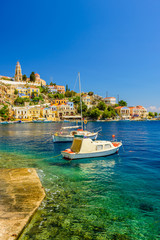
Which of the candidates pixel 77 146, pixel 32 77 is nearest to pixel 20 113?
pixel 32 77

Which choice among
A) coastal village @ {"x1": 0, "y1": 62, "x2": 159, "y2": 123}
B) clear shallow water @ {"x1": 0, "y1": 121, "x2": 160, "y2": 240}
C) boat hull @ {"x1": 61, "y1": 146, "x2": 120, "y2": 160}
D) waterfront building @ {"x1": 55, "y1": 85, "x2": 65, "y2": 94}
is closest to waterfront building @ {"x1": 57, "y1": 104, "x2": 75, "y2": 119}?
coastal village @ {"x1": 0, "y1": 62, "x2": 159, "y2": 123}

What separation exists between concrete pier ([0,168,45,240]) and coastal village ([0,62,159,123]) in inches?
4296

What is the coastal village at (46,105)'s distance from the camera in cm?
12347

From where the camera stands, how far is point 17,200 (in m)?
9.05

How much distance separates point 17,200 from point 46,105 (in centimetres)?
13358

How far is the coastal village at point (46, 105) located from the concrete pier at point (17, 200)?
109111 millimetres

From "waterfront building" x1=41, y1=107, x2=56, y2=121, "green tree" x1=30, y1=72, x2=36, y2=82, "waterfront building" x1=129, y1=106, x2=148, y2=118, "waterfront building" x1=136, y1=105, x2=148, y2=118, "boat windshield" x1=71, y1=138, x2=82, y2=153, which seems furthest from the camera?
"waterfront building" x1=136, y1=105, x2=148, y2=118

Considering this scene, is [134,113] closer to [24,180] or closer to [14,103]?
[14,103]

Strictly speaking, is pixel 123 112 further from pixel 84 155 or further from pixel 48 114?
pixel 84 155

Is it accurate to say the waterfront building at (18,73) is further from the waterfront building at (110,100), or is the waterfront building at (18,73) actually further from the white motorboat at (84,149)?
the white motorboat at (84,149)

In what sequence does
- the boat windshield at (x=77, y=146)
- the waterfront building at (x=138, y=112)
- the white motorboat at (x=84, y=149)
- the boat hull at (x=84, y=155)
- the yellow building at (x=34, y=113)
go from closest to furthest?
the boat hull at (x=84, y=155), the white motorboat at (x=84, y=149), the boat windshield at (x=77, y=146), the yellow building at (x=34, y=113), the waterfront building at (x=138, y=112)

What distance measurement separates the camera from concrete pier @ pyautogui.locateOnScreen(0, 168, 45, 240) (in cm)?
686

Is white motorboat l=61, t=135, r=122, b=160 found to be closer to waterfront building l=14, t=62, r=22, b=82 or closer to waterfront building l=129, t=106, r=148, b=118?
waterfront building l=129, t=106, r=148, b=118

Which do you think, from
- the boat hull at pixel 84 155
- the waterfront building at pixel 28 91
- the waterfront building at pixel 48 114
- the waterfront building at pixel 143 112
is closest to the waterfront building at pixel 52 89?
the waterfront building at pixel 28 91
